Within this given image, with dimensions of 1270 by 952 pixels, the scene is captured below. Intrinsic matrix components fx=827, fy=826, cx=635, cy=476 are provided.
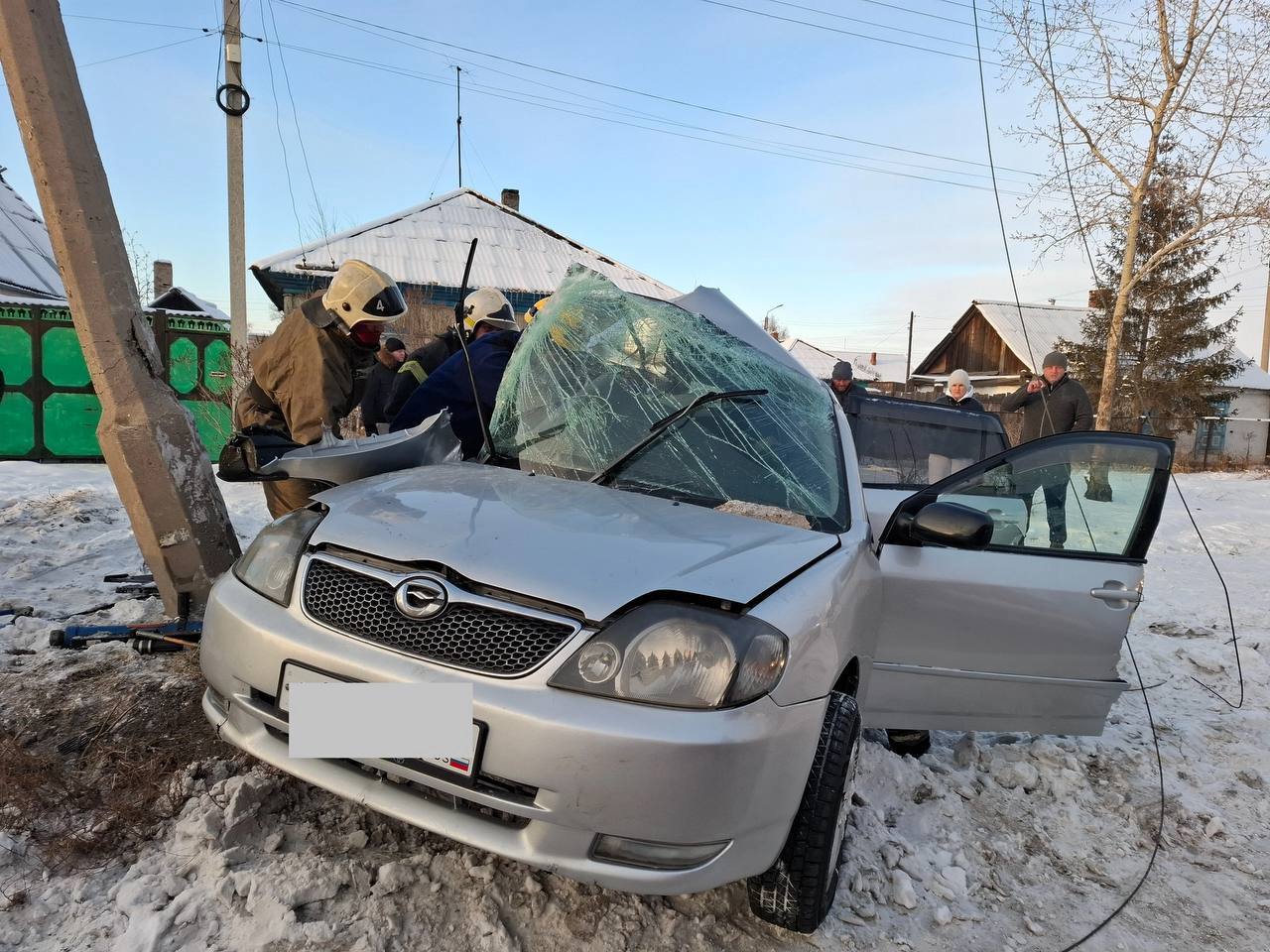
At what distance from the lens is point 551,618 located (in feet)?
5.93

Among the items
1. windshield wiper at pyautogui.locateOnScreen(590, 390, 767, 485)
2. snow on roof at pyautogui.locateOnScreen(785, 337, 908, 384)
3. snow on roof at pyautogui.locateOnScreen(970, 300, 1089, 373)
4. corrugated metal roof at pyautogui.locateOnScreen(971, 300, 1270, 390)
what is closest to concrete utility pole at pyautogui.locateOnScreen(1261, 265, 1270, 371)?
corrugated metal roof at pyautogui.locateOnScreen(971, 300, 1270, 390)

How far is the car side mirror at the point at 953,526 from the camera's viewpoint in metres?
2.51

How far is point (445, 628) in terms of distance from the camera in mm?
1854

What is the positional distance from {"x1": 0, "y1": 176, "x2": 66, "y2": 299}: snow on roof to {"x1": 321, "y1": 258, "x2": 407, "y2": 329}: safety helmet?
18019 mm

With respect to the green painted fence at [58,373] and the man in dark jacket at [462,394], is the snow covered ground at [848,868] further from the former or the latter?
the green painted fence at [58,373]

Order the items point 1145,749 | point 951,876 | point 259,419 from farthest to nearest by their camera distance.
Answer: point 259,419, point 1145,749, point 951,876

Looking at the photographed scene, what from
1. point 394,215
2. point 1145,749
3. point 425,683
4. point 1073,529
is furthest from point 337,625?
point 394,215

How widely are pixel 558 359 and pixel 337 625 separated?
Result: 1523 millimetres

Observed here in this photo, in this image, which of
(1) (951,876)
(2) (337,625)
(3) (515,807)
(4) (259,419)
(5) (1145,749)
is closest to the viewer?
(3) (515,807)

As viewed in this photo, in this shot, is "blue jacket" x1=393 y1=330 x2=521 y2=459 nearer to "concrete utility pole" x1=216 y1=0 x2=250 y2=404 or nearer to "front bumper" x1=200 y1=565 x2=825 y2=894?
"front bumper" x1=200 y1=565 x2=825 y2=894

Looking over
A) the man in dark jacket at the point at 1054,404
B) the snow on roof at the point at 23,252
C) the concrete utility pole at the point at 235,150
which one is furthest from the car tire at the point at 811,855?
the snow on roof at the point at 23,252

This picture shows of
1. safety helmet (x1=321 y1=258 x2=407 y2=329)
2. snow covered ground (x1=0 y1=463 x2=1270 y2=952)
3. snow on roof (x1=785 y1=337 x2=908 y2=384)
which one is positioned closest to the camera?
snow covered ground (x1=0 y1=463 x2=1270 y2=952)

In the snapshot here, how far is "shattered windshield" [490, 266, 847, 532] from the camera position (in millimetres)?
2699

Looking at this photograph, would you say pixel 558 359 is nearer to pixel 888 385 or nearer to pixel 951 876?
pixel 951 876
